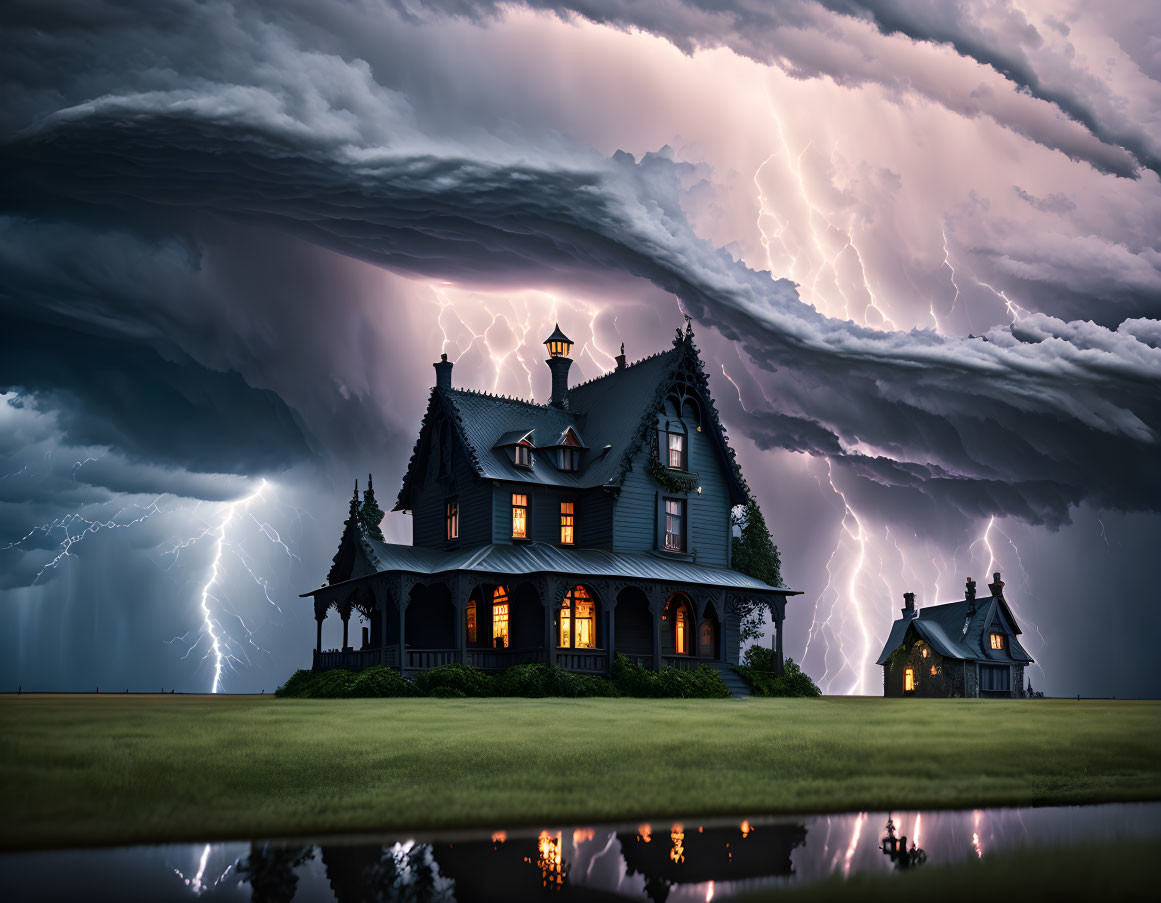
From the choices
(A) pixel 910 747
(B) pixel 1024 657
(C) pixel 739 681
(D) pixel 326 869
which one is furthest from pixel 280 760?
(B) pixel 1024 657

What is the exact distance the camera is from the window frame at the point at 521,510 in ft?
158

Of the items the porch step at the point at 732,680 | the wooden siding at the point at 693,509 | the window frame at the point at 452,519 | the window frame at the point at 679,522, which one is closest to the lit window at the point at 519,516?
the window frame at the point at 452,519

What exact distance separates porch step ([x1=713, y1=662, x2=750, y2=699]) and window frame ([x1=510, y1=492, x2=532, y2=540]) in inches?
403

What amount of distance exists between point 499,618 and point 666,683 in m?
9.66

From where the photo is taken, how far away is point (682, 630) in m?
50.9

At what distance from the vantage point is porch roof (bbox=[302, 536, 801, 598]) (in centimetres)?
4341

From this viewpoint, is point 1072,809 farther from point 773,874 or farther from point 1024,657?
point 1024,657

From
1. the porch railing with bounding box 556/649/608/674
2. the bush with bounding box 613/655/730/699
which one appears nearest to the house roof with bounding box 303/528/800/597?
the porch railing with bounding box 556/649/608/674

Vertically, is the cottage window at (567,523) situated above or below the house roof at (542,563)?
above

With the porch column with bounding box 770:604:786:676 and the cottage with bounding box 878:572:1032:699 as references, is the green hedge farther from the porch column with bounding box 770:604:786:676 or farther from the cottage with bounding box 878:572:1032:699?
the cottage with bounding box 878:572:1032:699

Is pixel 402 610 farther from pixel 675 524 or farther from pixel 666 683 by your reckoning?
pixel 675 524

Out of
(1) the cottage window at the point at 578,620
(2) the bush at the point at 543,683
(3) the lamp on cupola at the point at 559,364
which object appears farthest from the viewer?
(3) the lamp on cupola at the point at 559,364

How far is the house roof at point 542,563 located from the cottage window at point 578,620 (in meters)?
1.71

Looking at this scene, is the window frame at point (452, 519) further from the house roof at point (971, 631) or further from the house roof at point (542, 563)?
the house roof at point (971, 631)
